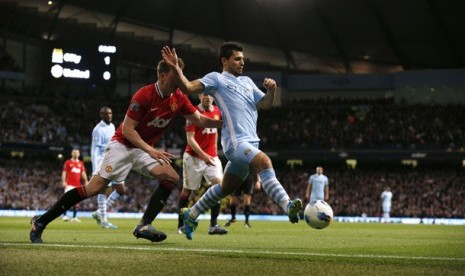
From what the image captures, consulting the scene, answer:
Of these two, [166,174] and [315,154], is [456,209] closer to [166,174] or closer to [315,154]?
[315,154]

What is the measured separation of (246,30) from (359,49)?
772cm

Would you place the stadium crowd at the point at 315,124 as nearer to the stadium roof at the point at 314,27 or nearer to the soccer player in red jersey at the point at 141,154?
the stadium roof at the point at 314,27

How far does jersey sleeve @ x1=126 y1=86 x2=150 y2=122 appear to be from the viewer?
29.8 feet

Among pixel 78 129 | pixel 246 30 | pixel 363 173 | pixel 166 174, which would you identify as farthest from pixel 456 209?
pixel 166 174

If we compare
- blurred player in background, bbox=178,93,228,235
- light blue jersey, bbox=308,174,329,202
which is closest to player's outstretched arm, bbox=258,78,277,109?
blurred player in background, bbox=178,93,228,235

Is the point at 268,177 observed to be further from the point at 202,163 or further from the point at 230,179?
the point at 202,163

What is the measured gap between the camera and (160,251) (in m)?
7.66

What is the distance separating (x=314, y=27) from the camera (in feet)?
154

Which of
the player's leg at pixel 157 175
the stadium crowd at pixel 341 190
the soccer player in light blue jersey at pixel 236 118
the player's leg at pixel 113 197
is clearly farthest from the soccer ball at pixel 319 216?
the stadium crowd at pixel 341 190

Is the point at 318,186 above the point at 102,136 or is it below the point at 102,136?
below

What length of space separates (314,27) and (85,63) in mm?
18308

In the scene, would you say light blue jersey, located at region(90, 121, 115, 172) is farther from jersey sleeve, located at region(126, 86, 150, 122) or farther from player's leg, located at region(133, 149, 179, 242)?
jersey sleeve, located at region(126, 86, 150, 122)

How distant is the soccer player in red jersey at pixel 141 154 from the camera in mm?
9102


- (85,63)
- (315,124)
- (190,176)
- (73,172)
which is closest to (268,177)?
(190,176)
